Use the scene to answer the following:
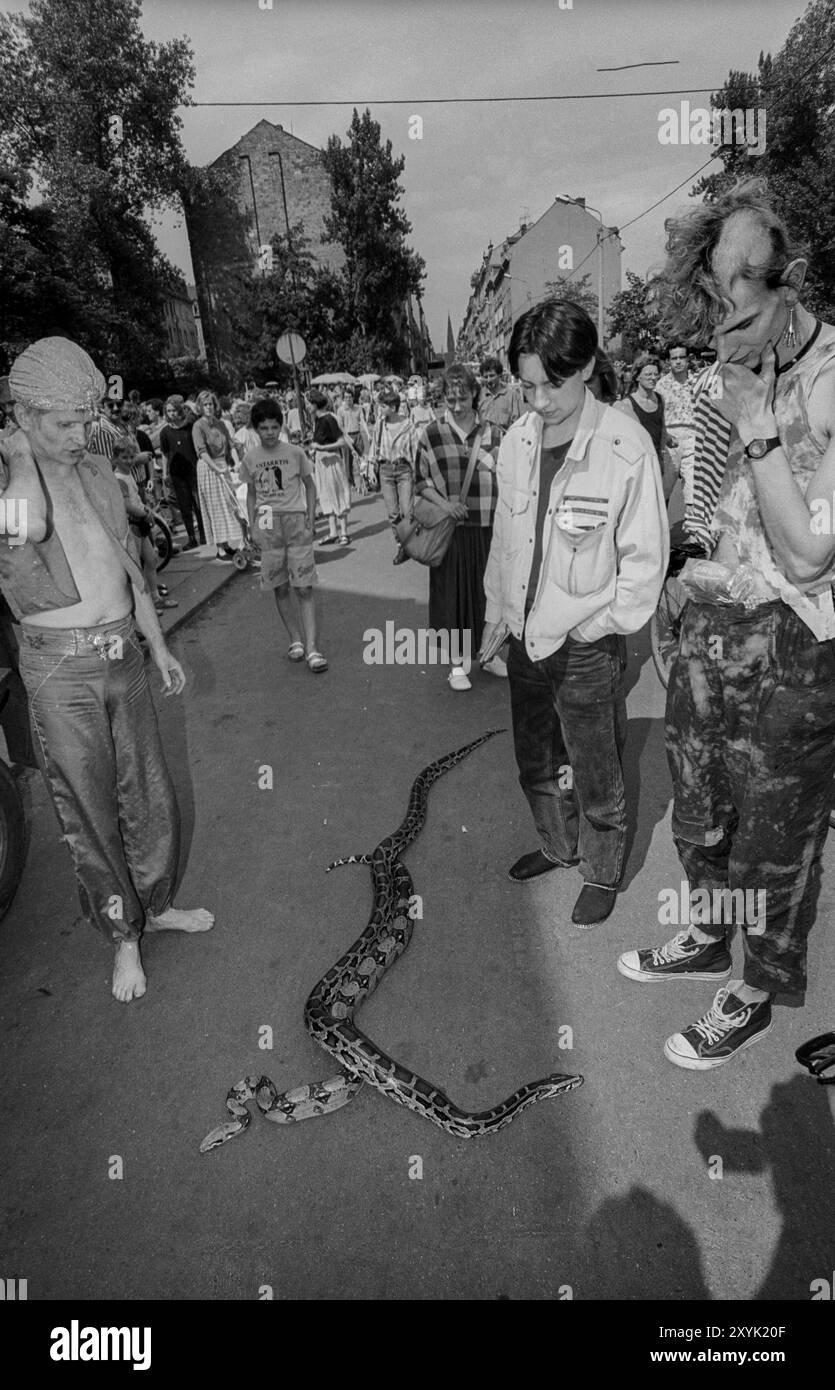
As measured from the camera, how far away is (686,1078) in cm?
271

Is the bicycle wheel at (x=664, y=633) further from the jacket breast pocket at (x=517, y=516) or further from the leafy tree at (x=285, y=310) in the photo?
the leafy tree at (x=285, y=310)

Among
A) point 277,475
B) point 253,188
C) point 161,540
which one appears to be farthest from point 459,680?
point 253,188

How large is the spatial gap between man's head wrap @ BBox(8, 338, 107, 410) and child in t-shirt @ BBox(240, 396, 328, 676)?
4.05 meters

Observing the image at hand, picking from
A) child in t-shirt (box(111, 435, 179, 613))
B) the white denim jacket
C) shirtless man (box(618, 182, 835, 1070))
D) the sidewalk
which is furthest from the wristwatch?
the sidewalk

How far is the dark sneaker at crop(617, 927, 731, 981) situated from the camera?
10.2 feet

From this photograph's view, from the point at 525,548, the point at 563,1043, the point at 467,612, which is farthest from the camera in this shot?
the point at 467,612

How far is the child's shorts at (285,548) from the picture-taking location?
6816 mm

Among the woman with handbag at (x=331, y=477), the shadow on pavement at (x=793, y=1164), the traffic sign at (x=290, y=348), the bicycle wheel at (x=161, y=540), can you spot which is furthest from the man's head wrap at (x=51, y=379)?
the traffic sign at (x=290, y=348)

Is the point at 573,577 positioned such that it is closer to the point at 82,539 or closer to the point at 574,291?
the point at 82,539

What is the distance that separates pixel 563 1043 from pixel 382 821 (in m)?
1.94

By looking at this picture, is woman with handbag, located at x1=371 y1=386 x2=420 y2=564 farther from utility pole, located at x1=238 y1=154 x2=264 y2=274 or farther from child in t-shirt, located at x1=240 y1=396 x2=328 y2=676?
utility pole, located at x1=238 y1=154 x2=264 y2=274

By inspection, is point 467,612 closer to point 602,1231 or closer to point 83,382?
point 83,382
